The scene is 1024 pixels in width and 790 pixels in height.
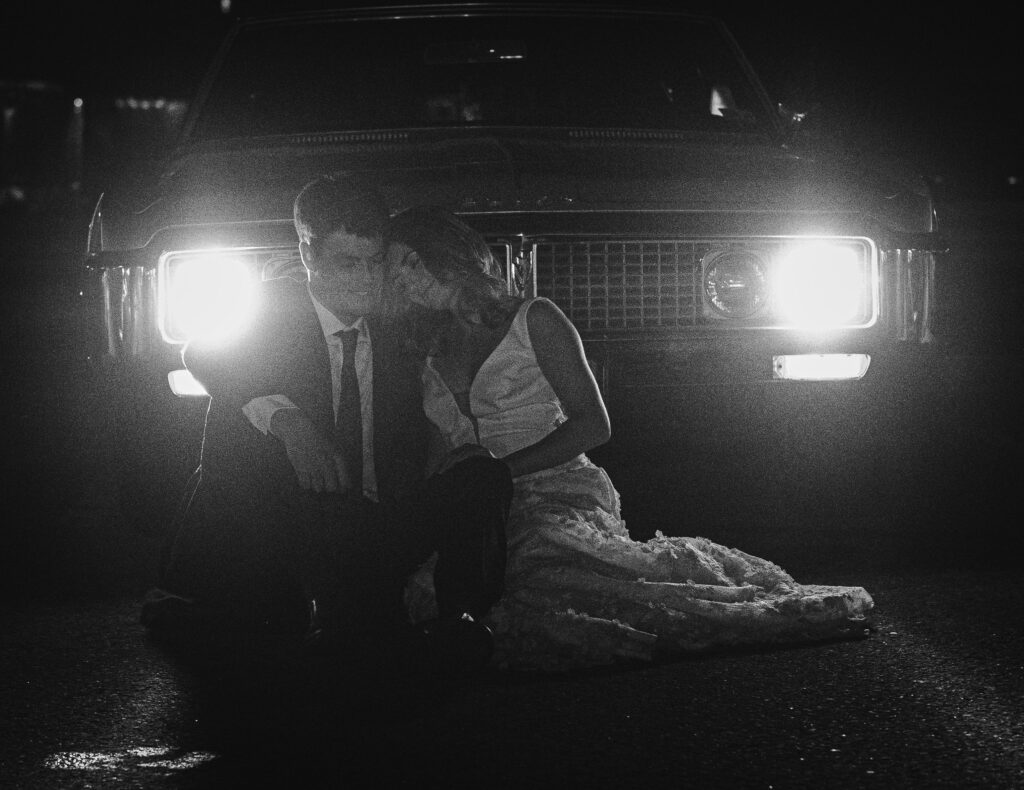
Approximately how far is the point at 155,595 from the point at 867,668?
1741mm

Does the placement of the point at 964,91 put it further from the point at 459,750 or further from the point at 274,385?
the point at 459,750

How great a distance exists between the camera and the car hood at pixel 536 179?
4.73 metres

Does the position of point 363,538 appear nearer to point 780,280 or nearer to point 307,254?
point 307,254

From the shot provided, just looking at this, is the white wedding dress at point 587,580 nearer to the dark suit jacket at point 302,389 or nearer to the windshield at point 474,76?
the dark suit jacket at point 302,389

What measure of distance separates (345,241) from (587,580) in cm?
95

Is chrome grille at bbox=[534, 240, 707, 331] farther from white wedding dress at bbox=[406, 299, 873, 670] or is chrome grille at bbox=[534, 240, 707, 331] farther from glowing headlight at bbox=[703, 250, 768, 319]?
white wedding dress at bbox=[406, 299, 873, 670]

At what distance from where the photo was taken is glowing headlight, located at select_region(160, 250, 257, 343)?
15.6ft

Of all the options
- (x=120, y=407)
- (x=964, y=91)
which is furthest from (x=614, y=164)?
(x=964, y=91)

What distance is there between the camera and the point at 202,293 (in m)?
4.80

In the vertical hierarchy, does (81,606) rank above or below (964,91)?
below

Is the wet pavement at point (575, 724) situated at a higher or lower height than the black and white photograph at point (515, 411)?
lower

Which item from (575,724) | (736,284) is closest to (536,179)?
(736,284)

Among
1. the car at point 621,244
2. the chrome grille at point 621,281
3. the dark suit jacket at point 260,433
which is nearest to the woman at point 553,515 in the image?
the dark suit jacket at point 260,433

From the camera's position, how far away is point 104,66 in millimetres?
15227
